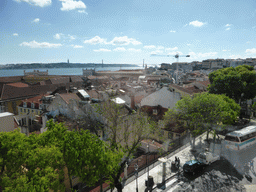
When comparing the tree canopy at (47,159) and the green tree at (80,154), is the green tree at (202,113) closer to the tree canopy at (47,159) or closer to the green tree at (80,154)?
the tree canopy at (47,159)

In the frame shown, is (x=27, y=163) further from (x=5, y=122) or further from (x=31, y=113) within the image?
(x=31, y=113)

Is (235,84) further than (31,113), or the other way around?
(235,84)

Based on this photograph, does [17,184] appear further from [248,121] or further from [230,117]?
[248,121]

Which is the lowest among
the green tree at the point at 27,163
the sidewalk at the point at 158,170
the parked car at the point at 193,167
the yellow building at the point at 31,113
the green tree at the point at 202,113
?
the sidewalk at the point at 158,170

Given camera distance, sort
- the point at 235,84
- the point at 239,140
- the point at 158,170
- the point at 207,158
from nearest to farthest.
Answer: the point at 158,170
the point at 207,158
the point at 239,140
the point at 235,84

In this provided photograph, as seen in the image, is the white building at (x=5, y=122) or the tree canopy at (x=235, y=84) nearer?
the white building at (x=5, y=122)

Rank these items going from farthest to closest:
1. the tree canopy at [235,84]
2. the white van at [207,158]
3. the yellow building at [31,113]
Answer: the tree canopy at [235,84] < the yellow building at [31,113] < the white van at [207,158]

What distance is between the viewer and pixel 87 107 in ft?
74.5

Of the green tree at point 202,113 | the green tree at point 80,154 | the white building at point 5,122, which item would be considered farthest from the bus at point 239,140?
the white building at point 5,122

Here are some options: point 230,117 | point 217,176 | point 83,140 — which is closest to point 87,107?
point 83,140

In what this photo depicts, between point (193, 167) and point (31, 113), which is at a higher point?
point (31, 113)

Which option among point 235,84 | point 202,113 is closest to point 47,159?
point 202,113

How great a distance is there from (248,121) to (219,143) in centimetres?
1641

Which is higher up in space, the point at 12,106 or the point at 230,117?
the point at 230,117
